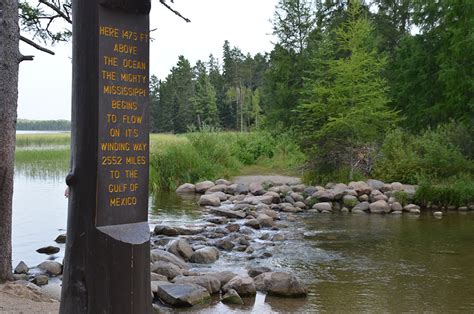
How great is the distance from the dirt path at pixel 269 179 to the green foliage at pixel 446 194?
5.32 metres

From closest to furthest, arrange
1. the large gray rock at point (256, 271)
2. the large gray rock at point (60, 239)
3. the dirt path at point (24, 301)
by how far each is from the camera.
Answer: the dirt path at point (24, 301) < the large gray rock at point (256, 271) < the large gray rock at point (60, 239)

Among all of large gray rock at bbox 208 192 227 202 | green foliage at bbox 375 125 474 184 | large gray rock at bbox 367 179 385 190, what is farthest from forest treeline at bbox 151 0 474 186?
large gray rock at bbox 208 192 227 202

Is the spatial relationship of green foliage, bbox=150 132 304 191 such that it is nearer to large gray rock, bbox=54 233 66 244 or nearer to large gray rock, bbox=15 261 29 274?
large gray rock, bbox=54 233 66 244

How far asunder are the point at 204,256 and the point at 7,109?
4.53 meters

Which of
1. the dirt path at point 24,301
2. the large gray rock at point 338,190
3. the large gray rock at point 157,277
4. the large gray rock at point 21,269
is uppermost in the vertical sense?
the large gray rock at point 338,190

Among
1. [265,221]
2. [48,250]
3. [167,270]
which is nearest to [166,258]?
[167,270]

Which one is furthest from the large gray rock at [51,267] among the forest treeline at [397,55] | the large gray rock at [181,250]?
the forest treeline at [397,55]

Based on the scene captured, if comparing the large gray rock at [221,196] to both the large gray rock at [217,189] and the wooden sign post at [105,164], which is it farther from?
the wooden sign post at [105,164]

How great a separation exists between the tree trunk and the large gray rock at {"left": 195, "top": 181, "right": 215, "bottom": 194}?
14.2 meters

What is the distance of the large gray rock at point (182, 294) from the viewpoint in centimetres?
754

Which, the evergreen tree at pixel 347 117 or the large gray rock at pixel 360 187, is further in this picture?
the evergreen tree at pixel 347 117

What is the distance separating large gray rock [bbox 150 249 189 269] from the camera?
9.53 m

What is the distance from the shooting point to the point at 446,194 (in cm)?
1708

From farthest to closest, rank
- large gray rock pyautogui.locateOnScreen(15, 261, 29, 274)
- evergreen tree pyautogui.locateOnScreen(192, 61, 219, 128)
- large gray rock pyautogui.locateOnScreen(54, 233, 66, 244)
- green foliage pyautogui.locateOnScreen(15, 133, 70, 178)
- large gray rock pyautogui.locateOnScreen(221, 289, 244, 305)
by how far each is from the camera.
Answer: evergreen tree pyautogui.locateOnScreen(192, 61, 219, 128)
green foliage pyautogui.locateOnScreen(15, 133, 70, 178)
large gray rock pyautogui.locateOnScreen(54, 233, 66, 244)
large gray rock pyautogui.locateOnScreen(15, 261, 29, 274)
large gray rock pyautogui.locateOnScreen(221, 289, 244, 305)
